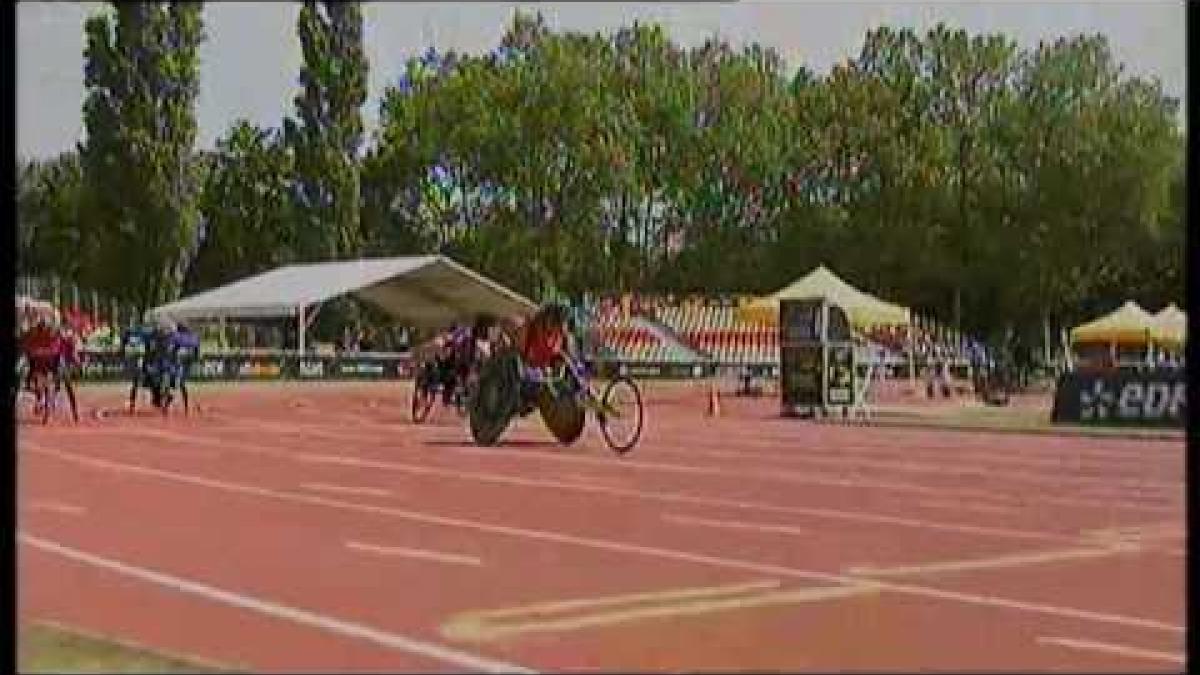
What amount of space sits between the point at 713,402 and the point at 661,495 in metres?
1.03

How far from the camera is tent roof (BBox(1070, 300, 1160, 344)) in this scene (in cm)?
622

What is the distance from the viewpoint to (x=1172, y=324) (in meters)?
6.12

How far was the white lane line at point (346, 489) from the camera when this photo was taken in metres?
5.72

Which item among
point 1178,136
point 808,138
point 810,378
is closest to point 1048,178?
point 1178,136

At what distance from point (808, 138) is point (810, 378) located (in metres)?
2.17

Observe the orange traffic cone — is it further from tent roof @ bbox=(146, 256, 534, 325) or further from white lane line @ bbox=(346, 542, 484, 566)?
white lane line @ bbox=(346, 542, 484, 566)

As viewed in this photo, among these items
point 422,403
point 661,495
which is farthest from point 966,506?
point 422,403

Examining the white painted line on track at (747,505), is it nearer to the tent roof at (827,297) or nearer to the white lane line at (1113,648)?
the white lane line at (1113,648)

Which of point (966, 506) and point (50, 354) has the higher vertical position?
point (50, 354)

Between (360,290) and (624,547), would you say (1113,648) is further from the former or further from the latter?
(360,290)

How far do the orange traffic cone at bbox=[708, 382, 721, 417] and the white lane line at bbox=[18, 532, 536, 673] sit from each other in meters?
2.26

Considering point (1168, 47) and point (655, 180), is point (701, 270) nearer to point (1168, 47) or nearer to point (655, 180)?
point (655, 180)

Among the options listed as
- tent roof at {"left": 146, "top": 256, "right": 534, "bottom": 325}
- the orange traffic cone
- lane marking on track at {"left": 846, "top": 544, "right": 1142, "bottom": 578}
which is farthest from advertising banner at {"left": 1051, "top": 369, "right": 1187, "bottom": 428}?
tent roof at {"left": 146, "top": 256, "right": 534, "bottom": 325}

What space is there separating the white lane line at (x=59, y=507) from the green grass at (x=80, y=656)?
1.02 feet
